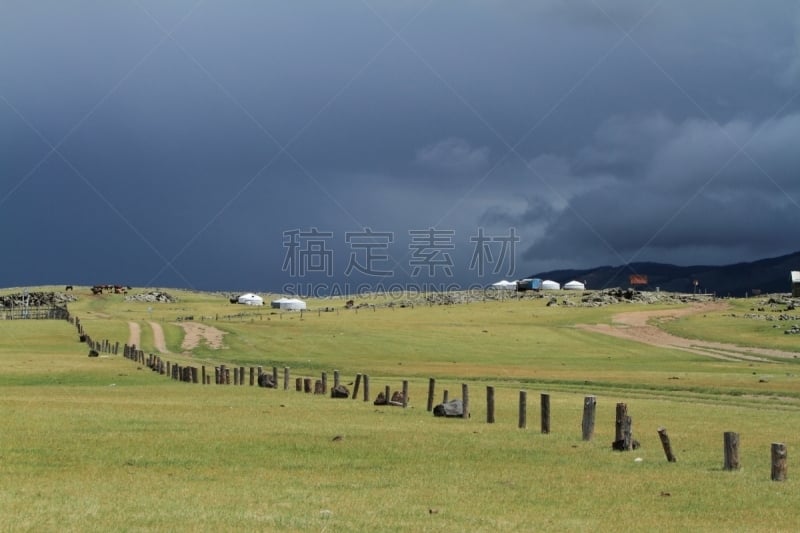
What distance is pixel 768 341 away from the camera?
349 feet

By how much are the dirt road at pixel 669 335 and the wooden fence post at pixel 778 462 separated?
228 ft

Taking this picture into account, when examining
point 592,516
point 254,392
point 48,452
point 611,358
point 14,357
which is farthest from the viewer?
point 611,358

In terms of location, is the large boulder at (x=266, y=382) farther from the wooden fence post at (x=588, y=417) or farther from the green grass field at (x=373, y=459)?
the wooden fence post at (x=588, y=417)

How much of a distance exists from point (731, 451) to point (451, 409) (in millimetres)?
13815

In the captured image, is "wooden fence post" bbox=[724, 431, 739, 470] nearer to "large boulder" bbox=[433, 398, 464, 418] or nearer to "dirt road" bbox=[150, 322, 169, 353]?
"large boulder" bbox=[433, 398, 464, 418]

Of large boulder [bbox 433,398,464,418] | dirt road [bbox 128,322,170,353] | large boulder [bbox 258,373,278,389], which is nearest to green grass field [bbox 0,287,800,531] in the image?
large boulder [bbox 433,398,464,418]

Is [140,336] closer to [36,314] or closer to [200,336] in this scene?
[200,336]

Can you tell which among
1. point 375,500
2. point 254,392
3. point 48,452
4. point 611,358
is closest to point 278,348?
point 611,358

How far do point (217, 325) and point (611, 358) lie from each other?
53.7 meters

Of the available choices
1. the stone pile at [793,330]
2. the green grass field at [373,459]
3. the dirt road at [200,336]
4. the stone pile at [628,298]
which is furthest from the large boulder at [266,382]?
the stone pile at [628,298]

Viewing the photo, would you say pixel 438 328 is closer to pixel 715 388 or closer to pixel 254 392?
pixel 715 388

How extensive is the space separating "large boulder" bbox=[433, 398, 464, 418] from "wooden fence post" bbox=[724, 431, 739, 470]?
13.1m

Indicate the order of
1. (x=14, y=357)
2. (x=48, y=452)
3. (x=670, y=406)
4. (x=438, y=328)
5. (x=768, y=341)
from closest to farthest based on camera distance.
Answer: (x=48, y=452) → (x=670, y=406) → (x=14, y=357) → (x=768, y=341) → (x=438, y=328)

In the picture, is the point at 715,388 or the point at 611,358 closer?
the point at 715,388
